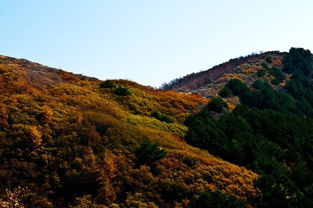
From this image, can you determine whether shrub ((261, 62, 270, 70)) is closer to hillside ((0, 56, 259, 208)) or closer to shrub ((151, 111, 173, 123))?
shrub ((151, 111, 173, 123))

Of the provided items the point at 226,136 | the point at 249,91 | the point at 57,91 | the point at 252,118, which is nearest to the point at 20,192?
the point at 57,91

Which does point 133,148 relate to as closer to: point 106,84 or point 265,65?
point 106,84

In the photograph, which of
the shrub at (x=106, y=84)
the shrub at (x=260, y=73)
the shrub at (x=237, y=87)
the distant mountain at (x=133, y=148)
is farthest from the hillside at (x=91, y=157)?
the shrub at (x=260, y=73)

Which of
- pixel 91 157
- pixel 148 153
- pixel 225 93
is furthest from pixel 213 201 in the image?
pixel 225 93

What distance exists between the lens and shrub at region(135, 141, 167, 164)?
19.1 metres

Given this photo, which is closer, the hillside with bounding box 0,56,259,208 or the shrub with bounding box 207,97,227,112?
the hillside with bounding box 0,56,259,208

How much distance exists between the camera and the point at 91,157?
706 inches

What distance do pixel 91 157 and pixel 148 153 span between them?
3.23m

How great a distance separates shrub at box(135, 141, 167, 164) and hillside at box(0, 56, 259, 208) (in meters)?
0.06

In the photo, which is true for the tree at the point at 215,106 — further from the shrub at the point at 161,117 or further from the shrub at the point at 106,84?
the shrub at the point at 106,84

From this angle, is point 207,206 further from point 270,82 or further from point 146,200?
point 270,82

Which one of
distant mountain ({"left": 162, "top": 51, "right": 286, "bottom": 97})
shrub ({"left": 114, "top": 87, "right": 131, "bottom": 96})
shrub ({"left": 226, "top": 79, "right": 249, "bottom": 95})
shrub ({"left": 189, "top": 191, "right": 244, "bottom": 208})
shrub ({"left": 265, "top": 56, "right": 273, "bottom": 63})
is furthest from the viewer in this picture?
shrub ({"left": 265, "top": 56, "right": 273, "bottom": 63})

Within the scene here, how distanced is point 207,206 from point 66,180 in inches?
266

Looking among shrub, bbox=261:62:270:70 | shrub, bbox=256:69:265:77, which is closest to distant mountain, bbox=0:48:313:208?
shrub, bbox=256:69:265:77
